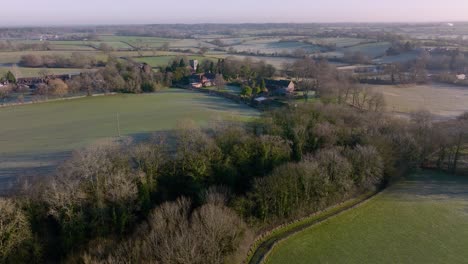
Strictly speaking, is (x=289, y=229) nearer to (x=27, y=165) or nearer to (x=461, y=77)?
(x=27, y=165)

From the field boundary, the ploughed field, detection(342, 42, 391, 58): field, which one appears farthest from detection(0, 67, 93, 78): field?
detection(342, 42, 391, 58): field

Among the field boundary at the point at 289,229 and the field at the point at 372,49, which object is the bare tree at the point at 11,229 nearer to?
the field boundary at the point at 289,229

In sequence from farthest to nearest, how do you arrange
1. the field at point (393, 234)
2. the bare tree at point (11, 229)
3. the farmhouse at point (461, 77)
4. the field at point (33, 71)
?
1. the field at point (33, 71)
2. the farmhouse at point (461, 77)
3. the field at point (393, 234)
4. the bare tree at point (11, 229)

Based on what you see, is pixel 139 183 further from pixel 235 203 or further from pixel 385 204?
pixel 385 204

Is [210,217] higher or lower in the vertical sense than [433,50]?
lower

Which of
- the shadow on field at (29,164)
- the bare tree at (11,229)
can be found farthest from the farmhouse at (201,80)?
the bare tree at (11,229)

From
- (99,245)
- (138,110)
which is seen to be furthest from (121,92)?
(99,245)
